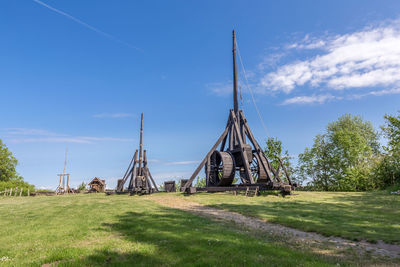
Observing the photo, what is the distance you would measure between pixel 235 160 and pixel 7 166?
57.7 metres

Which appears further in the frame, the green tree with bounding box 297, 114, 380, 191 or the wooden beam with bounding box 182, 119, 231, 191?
the green tree with bounding box 297, 114, 380, 191

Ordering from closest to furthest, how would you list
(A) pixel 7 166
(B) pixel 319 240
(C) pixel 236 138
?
(B) pixel 319 240 < (C) pixel 236 138 < (A) pixel 7 166

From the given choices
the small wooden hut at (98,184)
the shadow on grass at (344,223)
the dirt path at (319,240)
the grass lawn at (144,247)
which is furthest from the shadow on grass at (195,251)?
the small wooden hut at (98,184)

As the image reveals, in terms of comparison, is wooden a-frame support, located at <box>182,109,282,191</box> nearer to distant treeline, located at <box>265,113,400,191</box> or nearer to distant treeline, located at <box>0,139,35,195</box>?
distant treeline, located at <box>265,113,400,191</box>

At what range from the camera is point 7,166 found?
60.4m

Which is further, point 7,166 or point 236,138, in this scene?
point 7,166

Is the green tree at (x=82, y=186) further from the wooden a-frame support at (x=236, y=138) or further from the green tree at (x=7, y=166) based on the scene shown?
the wooden a-frame support at (x=236, y=138)

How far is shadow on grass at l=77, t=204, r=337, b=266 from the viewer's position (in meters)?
7.01

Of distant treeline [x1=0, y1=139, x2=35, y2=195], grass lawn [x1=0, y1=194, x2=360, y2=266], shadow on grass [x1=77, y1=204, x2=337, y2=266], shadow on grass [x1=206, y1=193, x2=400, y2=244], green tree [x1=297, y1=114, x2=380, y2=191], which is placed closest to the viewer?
shadow on grass [x1=77, y1=204, x2=337, y2=266]

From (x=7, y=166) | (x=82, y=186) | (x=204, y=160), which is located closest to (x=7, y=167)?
(x=7, y=166)

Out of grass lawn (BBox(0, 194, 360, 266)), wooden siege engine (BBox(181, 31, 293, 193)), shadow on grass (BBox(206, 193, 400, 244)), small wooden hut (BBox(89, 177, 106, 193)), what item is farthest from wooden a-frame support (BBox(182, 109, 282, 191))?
small wooden hut (BBox(89, 177, 106, 193))

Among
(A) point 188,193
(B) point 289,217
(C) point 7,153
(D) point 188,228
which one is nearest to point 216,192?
(A) point 188,193

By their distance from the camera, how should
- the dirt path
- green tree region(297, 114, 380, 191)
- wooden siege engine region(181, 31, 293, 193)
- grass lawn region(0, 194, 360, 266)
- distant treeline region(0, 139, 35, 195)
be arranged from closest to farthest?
grass lawn region(0, 194, 360, 266)
the dirt path
wooden siege engine region(181, 31, 293, 193)
green tree region(297, 114, 380, 191)
distant treeline region(0, 139, 35, 195)

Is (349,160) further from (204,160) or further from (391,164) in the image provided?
(204,160)
